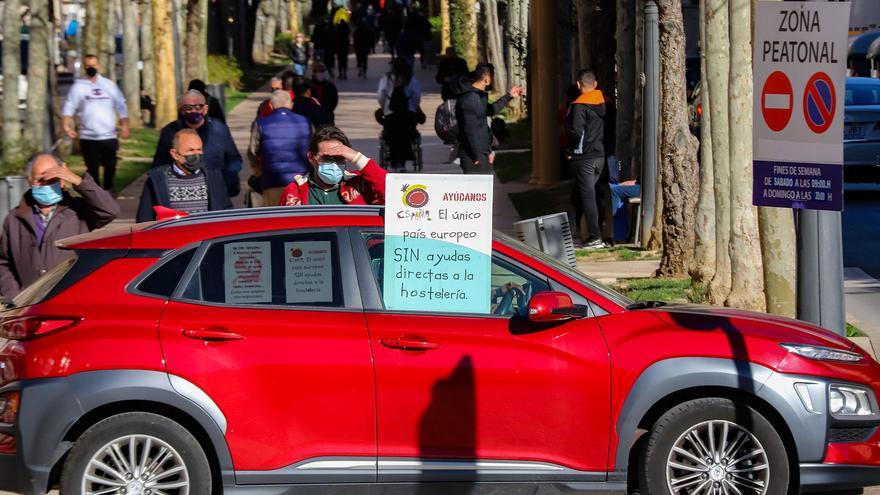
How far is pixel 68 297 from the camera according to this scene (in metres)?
6.68

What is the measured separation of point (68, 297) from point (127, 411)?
1.87 feet

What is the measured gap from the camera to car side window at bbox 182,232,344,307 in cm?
677

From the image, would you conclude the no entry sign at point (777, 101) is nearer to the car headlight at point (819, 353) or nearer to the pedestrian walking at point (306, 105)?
the car headlight at point (819, 353)

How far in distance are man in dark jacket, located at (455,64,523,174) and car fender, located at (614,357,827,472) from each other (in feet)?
28.3

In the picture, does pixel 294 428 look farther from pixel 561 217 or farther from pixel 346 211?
pixel 561 217

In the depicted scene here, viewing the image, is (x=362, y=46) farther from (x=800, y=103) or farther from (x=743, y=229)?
(x=800, y=103)

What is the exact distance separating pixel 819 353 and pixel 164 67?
25201mm

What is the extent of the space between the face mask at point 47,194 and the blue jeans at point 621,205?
9006mm

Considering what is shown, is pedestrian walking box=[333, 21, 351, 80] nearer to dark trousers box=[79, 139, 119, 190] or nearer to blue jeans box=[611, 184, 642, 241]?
dark trousers box=[79, 139, 119, 190]

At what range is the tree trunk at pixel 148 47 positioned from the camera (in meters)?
32.1

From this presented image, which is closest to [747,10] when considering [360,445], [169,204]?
[169,204]

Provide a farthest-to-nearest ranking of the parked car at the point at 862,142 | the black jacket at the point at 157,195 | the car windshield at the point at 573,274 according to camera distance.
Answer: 1. the parked car at the point at 862,142
2. the black jacket at the point at 157,195
3. the car windshield at the point at 573,274

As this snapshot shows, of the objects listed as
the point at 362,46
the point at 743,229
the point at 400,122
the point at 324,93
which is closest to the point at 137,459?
the point at 743,229

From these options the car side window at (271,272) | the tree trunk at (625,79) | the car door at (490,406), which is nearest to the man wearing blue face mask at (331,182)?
the car side window at (271,272)
